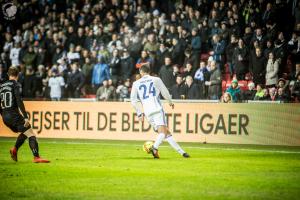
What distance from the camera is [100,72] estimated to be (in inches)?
1045

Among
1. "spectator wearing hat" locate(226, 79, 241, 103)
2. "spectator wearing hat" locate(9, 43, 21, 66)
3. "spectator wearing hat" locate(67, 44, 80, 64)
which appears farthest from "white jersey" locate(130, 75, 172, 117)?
"spectator wearing hat" locate(9, 43, 21, 66)

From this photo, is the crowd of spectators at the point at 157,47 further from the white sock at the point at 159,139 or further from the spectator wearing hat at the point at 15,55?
the white sock at the point at 159,139

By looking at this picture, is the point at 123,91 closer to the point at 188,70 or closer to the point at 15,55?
the point at 188,70

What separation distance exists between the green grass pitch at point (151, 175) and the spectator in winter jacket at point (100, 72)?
8476 millimetres

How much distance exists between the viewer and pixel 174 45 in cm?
2506

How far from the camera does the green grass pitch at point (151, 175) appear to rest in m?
9.32

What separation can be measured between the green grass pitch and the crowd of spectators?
514 cm

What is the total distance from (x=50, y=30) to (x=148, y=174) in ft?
62.8

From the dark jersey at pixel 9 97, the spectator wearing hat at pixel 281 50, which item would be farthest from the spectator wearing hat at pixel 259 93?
the dark jersey at pixel 9 97

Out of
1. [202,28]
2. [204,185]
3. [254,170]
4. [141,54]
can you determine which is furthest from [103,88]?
[204,185]

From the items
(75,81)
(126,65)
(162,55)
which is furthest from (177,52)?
(75,81)

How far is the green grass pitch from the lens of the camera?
9.32m

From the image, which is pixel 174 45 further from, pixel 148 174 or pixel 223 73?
pixel 148 174

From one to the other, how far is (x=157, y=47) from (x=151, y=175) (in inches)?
574
